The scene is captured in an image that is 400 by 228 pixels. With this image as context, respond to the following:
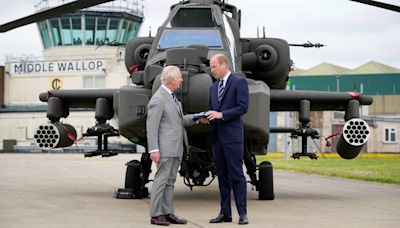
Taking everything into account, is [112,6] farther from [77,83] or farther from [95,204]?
[95,204]

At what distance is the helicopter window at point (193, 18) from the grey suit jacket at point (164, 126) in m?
3.46

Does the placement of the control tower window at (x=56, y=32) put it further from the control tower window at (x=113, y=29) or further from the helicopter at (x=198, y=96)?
the helicopter at (x=198, y=96)

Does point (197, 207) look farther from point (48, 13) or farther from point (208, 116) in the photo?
point (48, 13)

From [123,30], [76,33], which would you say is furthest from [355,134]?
[123,30]

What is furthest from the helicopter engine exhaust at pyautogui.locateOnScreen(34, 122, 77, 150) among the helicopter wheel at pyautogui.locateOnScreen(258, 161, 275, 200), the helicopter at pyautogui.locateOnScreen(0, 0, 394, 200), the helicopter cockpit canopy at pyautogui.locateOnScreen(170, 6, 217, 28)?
the helicopter wheel at pyautogui.locateOnScreen(258, 161, 275, 200)

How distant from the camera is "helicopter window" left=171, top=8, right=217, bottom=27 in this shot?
1321cm

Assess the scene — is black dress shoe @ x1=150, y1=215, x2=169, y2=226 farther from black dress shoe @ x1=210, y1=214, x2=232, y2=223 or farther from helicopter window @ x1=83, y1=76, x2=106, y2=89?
helicopter window @ x1=83, y1=76, x2=106, y2=89

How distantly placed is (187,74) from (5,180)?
9.87m

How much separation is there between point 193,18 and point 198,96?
263 centimetres

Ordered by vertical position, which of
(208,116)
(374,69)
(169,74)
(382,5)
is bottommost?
(208,116)

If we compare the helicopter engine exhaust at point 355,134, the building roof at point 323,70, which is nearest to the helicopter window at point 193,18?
the helicopter engine exhaust at point 355,134

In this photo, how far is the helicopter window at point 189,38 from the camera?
1272cm

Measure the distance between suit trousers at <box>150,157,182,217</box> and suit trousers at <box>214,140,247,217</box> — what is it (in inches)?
20.7

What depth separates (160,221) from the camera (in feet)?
Answer: 31.5
